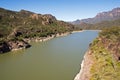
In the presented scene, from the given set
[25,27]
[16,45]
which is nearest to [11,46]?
[16,45]

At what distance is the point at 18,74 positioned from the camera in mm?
44000

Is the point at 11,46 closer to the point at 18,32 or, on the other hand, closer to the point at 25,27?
the point at 18,32

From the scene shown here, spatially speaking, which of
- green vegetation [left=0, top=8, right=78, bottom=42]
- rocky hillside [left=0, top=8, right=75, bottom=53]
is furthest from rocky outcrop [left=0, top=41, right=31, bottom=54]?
green vegetation [left=0, top=8, right=78, bottom=42]

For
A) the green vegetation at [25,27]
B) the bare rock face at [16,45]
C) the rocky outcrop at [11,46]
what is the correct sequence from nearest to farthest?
1. the rocky outcrop at [11,46]
2. the bare rock face at [16,45]
3. the green vegetation at [25,27]

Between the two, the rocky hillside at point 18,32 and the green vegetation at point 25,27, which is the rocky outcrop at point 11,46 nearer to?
the rocky hillside at point 18,32

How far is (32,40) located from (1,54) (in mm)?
43257

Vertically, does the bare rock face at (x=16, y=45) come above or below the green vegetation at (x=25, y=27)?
below

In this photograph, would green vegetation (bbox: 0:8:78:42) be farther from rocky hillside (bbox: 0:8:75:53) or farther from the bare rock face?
the bare rock face

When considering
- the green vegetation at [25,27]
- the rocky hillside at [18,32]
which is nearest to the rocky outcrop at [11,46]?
the rocky hillside at [18,32]

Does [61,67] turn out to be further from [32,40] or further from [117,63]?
[32,40]

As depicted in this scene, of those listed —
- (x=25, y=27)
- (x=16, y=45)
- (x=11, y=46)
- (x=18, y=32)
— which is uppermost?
(x=25, y=27)

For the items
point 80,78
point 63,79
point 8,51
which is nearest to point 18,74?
point 63,79

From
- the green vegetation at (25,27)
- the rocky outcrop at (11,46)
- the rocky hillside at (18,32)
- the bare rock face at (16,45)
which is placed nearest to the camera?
the rocky outcrop at (11,46)

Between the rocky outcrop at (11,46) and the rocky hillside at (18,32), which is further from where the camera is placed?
the rocky hillside at (18,32)
